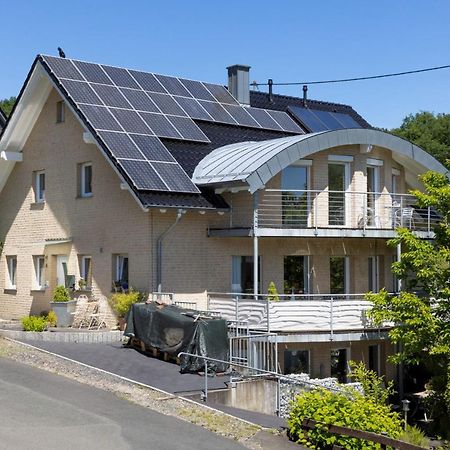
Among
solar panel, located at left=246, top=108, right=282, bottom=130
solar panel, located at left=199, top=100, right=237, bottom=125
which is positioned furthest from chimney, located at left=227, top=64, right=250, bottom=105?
solar panel, located at left=199, top=100, right=237, bottom=125

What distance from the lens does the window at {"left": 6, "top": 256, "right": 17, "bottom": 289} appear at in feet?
94.6

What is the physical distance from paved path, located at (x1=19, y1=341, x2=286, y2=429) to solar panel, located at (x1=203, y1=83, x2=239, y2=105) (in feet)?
37.9

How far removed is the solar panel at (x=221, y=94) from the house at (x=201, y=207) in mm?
623

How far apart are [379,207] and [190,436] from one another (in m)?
14.1

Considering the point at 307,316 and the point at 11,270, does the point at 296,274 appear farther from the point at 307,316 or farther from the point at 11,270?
the point at 11,270

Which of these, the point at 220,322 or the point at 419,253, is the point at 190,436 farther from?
the point at 419,253

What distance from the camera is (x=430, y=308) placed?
19391 mm

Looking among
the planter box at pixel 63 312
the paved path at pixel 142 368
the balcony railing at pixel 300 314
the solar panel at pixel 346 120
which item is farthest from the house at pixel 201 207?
the solar panel at pixel 346 120

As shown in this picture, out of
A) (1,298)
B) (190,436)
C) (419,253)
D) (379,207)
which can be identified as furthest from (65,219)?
(190,436)

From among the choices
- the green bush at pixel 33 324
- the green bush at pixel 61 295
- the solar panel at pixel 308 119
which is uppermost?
the solar panel at pixel 308 119

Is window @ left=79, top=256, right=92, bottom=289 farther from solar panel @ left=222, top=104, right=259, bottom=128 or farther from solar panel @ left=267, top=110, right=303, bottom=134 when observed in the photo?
solar panel @ left=267, top=110, right=303, bottom=134

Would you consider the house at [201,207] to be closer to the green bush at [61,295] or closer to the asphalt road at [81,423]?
the green bush at [61,295]

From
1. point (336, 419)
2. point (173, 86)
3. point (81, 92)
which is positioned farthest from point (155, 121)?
point (336, 419)

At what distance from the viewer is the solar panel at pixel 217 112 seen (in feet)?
92.1
